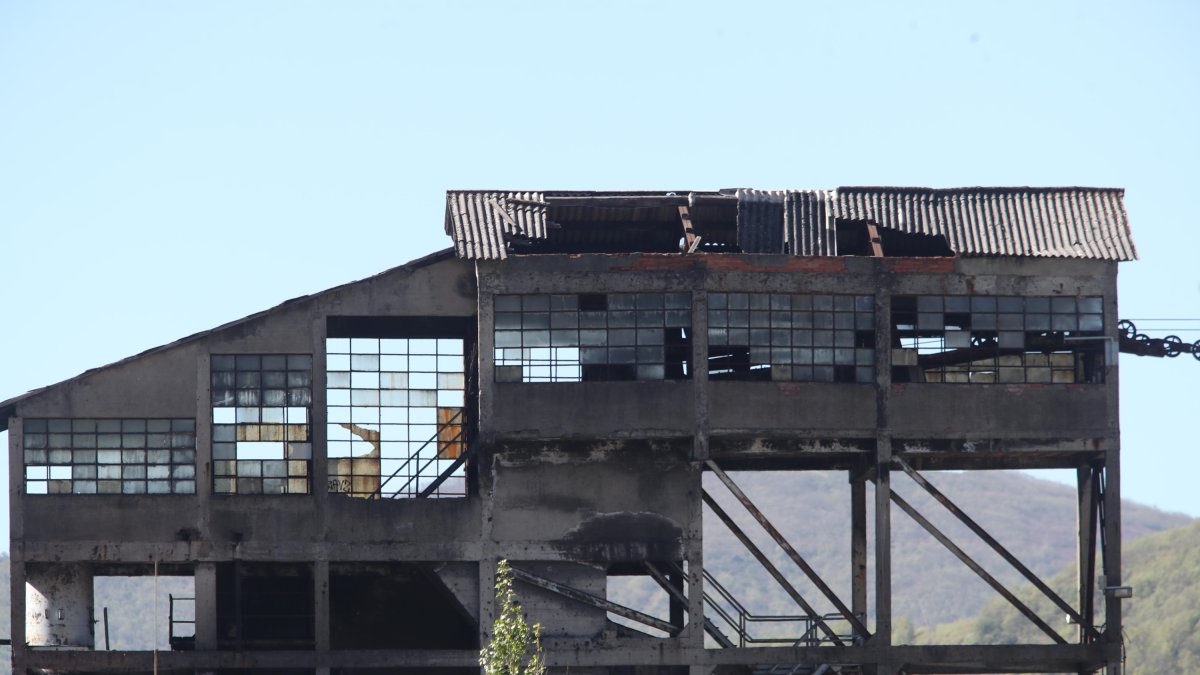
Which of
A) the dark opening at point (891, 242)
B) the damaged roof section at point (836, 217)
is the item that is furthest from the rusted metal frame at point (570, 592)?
the dark opening at point (891, 242)

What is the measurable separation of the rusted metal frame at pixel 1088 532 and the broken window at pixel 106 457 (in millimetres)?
17945

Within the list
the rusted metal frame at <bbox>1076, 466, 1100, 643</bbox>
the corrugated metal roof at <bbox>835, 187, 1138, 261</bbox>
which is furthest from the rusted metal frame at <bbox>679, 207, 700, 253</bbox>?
the rusted metal frame at <bbox>1076, 466, 1100, 643</bbox>

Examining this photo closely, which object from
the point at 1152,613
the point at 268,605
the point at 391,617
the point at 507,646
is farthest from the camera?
the point at 1152,613

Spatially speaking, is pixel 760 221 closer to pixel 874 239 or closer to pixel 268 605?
pixel 874 239

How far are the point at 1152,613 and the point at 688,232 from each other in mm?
123581

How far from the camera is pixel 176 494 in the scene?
38531 mm

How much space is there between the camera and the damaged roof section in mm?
39062

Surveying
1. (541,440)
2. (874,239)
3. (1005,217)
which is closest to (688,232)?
(874,239)

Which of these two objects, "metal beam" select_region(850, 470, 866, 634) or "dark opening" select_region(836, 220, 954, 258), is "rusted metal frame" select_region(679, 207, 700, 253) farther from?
"metal beam" select_region(850, 470, 866, 634)

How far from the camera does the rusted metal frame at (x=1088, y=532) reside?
130 feet

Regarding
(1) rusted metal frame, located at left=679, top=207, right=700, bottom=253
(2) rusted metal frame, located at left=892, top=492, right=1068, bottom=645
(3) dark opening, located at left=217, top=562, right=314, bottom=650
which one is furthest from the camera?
(3) dark opening, located at left=217, top=562, right=314, bottom=650

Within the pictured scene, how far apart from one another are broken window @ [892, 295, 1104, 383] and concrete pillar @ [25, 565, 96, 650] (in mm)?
16958

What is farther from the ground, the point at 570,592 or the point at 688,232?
the point at 688,232

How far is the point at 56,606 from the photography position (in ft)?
127
